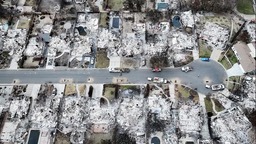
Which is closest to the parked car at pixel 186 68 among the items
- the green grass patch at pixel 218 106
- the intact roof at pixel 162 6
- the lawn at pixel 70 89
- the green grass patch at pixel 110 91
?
the green grass patch at pixel 218 106

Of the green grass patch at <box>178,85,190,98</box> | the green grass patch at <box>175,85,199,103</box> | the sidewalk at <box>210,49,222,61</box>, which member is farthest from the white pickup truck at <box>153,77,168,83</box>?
the sidewalk at <box>210,49,222,61</box>

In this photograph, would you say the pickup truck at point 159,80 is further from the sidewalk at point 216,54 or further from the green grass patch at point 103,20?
the green grass patch at point 103,20

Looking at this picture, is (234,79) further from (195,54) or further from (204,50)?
(195,54)

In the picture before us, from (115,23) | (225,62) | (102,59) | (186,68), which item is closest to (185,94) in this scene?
(186,68)

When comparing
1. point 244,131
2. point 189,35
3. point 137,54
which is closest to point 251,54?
point 189,35

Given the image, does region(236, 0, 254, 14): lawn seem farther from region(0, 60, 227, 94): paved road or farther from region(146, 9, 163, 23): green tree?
region(146, 9, 163, 23): green tree

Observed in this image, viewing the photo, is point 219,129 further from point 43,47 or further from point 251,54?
point 43,47
